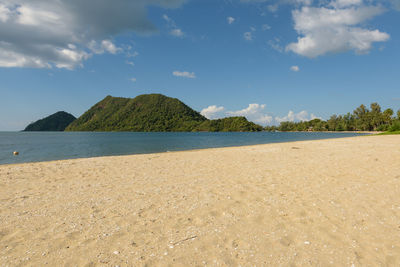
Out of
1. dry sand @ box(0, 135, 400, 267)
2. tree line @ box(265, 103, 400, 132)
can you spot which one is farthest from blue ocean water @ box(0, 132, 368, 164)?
tree line @ box(265, 103, 400, 132)

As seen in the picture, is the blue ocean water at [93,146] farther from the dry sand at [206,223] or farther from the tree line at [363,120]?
the tree line at [363,120]

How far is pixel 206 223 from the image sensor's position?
546 centimetres

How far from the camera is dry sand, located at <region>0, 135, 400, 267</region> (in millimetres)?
4066

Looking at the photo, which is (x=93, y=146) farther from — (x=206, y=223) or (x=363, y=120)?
(x=363, y=120)

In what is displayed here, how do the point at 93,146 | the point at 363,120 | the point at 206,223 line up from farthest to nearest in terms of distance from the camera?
the point at 363,120, the point at 93,146, the point at 206,223

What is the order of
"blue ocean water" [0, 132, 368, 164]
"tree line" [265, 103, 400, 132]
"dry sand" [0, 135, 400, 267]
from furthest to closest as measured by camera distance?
"tree line" [265, 103, 400, 132]
"blue ocean water" [0, 132, 368, 164]
"dry sand" [0, 135, 400, 267]

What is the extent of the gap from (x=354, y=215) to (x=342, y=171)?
6380mm

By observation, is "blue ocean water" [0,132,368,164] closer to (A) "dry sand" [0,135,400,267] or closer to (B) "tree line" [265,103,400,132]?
(A) "dry sand" [0,135,400,267]

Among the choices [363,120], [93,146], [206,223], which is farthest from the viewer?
[363,120]

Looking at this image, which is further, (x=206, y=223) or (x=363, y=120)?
(x=363, y=120)

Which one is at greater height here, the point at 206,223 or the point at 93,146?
the point at 93,146

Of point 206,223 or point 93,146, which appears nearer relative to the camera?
point 206,223

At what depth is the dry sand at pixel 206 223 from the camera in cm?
407

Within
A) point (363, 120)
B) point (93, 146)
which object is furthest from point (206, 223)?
point (363, 120)
